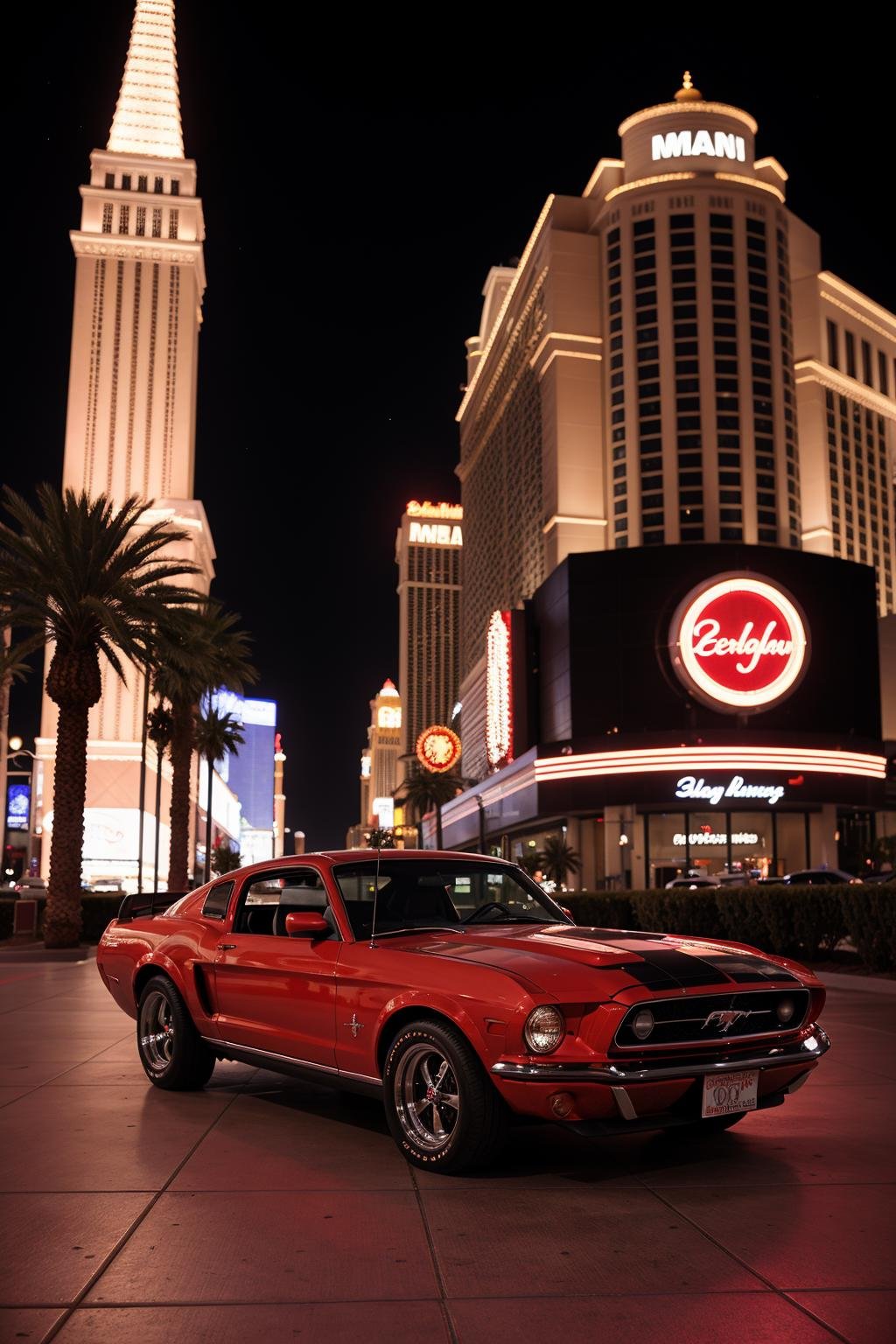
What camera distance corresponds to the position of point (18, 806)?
508 feet

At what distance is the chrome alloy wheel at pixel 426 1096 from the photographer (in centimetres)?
544

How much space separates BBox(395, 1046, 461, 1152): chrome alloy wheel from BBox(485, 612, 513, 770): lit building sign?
3011 inches

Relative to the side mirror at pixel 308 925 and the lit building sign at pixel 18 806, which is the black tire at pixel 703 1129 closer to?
the side mirror at pixel 308 925

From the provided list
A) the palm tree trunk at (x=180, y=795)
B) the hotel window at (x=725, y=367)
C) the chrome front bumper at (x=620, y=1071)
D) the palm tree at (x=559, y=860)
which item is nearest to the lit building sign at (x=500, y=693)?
the palm tree at (x=559, y=860)

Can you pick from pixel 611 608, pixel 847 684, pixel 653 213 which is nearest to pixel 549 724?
pixel 611 608

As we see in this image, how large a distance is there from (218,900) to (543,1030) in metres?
3.17

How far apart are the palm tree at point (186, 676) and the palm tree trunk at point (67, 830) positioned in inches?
112

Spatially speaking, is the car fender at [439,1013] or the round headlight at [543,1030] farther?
the car fender at [439,1013]

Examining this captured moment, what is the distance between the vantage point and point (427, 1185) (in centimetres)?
530

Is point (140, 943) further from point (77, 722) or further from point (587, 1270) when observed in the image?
point (77, 722)

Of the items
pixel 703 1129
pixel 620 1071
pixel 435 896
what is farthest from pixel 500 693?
pixel 620 1071

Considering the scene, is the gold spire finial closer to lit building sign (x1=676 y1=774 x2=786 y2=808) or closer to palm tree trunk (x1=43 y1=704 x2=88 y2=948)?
lit building sign (x1=676 y1=774 x2=786 y2=808)

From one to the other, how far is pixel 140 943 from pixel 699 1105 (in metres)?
4.32

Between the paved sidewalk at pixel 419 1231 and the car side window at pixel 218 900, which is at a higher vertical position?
the car side window at pixel 218 900
